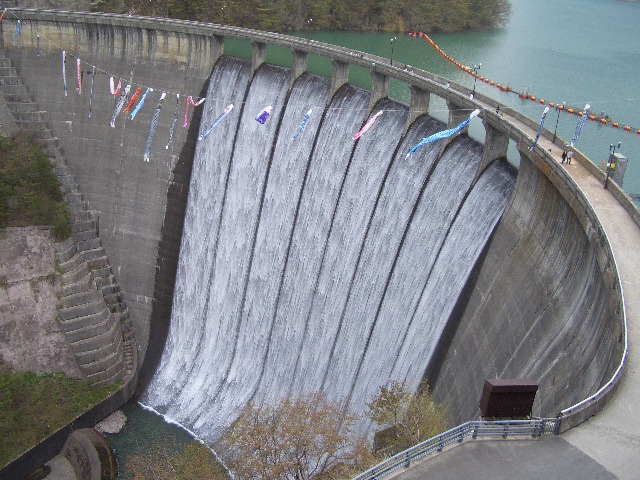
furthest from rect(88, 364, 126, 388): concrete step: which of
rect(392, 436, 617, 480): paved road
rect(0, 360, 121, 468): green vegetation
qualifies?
rect(392, 436, 617, 480): paved road

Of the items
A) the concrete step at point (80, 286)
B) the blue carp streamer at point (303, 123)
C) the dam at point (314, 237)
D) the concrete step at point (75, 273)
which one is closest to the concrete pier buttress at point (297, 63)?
the dam at point (314, 237)

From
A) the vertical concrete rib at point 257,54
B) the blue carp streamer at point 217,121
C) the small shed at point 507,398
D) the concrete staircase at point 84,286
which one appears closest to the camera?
the small shed at point 507,398

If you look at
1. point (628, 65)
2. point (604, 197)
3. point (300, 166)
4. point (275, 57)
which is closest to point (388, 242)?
point (300, 166)

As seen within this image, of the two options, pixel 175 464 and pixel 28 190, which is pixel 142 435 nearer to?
pixel 175 464

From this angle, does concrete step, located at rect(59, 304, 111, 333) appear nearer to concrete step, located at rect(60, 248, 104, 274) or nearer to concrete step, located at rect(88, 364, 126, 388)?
concrete step, located at rect(60, 248, 104, 274)

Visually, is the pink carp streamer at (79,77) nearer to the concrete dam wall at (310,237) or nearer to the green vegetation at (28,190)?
the concrete dam wall at (310,237)

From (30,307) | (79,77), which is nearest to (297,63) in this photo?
(79,77)
